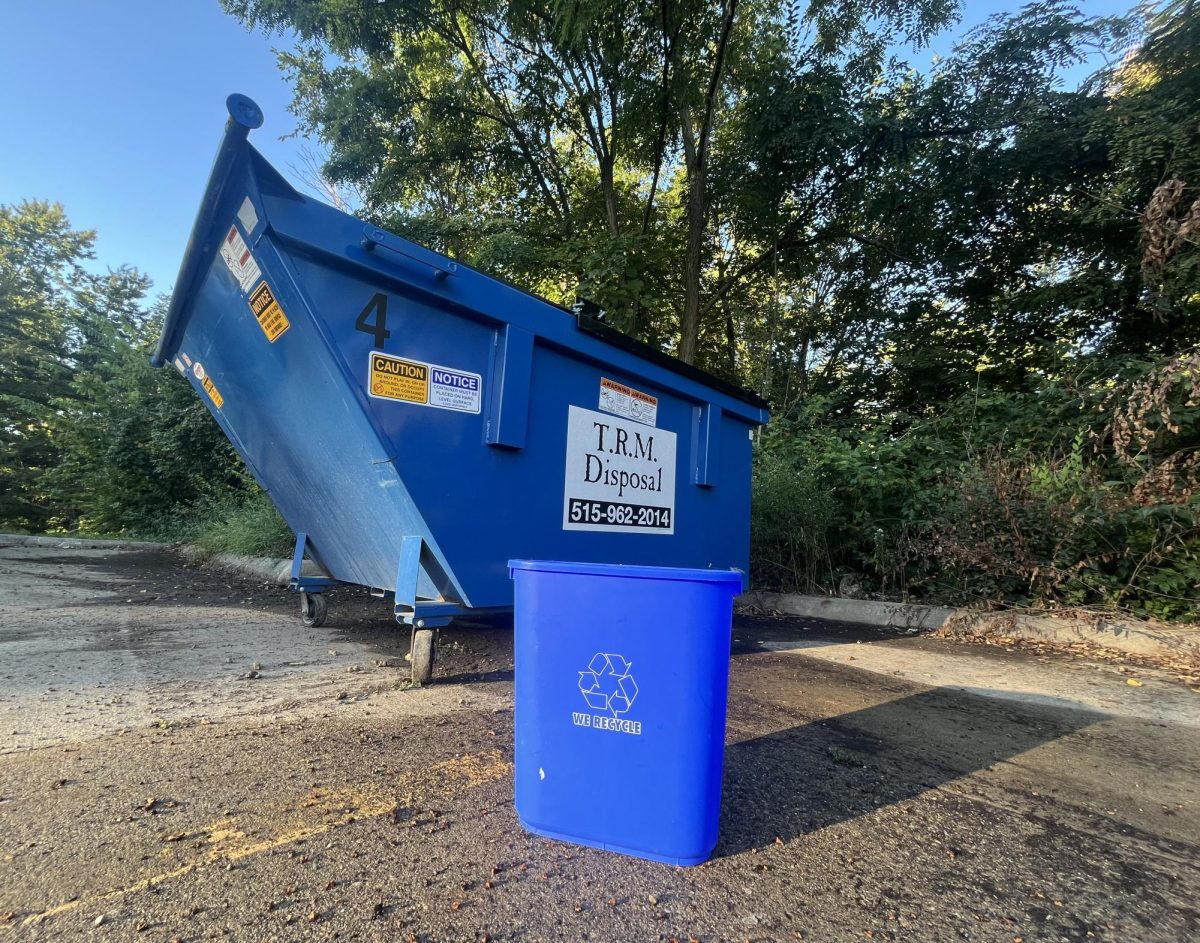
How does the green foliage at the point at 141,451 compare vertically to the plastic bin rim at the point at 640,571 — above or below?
above

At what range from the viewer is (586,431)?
3957 mm

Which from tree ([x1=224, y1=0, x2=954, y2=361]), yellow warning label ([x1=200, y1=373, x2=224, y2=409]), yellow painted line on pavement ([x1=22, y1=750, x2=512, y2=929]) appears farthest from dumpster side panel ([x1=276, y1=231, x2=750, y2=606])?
tree ([x1=224, y1=0, x2=954, y2=361])

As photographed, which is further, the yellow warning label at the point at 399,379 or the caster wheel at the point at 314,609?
the caster wheel at the point at 314,609

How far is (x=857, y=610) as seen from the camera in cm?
648

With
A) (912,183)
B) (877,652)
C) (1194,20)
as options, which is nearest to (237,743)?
(877,652)

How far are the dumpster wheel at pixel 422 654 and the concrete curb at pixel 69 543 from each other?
36.6ft

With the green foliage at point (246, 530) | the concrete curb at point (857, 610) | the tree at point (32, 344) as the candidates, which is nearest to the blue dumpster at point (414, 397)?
the concrete curb at point (857, 610)

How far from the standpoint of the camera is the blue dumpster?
296 centimetres

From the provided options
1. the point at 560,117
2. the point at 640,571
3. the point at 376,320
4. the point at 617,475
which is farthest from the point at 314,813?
the point at 560,117

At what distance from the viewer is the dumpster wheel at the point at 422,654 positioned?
138 inches

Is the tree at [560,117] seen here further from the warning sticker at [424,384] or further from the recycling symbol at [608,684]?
the recycling symbol at [608,684]

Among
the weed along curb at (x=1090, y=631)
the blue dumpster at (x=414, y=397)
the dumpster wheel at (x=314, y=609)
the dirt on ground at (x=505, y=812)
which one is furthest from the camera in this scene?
the dumpster wheel at (x=314, y=609)

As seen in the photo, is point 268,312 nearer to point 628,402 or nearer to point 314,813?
point 628,402

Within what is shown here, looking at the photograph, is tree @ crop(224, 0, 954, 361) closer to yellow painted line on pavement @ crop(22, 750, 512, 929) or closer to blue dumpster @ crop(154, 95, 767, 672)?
blue dumpster @ crop(154, 95, 767, 672)
